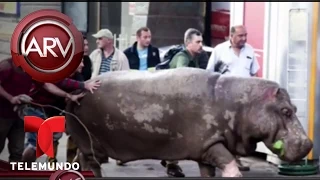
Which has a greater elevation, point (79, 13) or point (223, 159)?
point (79, 13)

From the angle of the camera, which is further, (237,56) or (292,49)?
(292,49)

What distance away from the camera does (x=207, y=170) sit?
523cm

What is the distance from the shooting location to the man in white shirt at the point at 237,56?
5.47 meters

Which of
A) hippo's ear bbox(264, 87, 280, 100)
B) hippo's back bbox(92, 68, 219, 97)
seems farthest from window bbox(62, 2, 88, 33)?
hippo's ear bbox(264, 87, 280, 100)

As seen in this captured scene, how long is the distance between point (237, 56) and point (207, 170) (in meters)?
0.85

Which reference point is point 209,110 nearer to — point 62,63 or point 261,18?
point 261,18

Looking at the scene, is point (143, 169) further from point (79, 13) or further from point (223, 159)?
point (79, 13)

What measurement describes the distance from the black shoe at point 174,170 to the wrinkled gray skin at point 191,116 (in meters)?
0.28

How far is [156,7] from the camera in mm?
6117

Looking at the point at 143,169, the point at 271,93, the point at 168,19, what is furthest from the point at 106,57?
the point at 271,93

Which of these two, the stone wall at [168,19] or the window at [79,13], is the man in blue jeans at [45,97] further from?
the stone wall at [168,19]

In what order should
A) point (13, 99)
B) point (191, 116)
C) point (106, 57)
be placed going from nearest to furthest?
1. point (13, 99)
2. point (191, 116)
3. point (106, 57)

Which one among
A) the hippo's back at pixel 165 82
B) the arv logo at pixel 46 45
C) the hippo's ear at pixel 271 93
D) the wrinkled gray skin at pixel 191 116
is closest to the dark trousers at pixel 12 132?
the wrinkled gray skin at pixel 191 116

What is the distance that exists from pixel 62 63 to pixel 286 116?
2.62 meters
